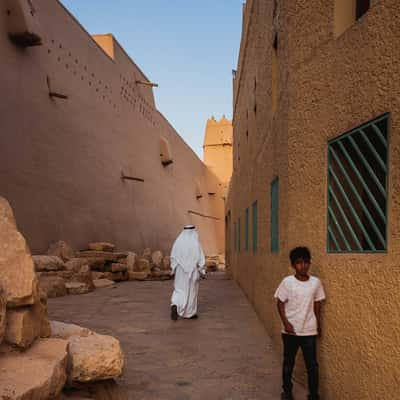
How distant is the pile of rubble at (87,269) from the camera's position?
9.28 metres

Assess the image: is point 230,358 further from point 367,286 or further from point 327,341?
point 367,286

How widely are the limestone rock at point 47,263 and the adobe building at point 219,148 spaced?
28.9m

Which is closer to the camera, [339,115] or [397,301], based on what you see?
[397,301]

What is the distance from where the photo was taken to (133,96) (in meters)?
18.7

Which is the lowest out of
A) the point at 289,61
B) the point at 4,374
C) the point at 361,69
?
the point at 4,374

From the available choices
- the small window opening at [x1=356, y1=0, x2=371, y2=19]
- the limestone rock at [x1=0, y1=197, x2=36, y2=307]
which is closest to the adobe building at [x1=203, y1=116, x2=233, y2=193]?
the small window opening at [x1=356, y1=0, x2=371, y2=19]

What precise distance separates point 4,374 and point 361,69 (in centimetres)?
268

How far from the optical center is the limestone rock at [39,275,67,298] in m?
8.89

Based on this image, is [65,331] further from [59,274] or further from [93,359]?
[59,274]

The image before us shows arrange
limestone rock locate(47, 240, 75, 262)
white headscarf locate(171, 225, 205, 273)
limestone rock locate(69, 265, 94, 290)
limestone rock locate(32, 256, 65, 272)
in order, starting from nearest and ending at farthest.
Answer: white headscarf locate(171, 225, 205, 273) → limestone rock locate(32, 256, 65, 272) → limestone rock locate(69, 265, 94, 290) → limestone rock locate(47, 240, 75, 262)

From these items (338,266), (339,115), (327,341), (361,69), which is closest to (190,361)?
(327,341)

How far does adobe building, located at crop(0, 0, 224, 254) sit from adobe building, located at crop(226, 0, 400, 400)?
7.58 m

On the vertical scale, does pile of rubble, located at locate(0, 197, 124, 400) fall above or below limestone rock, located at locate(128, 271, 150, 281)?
above

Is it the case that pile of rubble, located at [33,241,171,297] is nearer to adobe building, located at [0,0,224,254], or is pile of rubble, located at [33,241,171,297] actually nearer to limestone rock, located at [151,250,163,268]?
limestone rock, located at [151,250,163,268]
